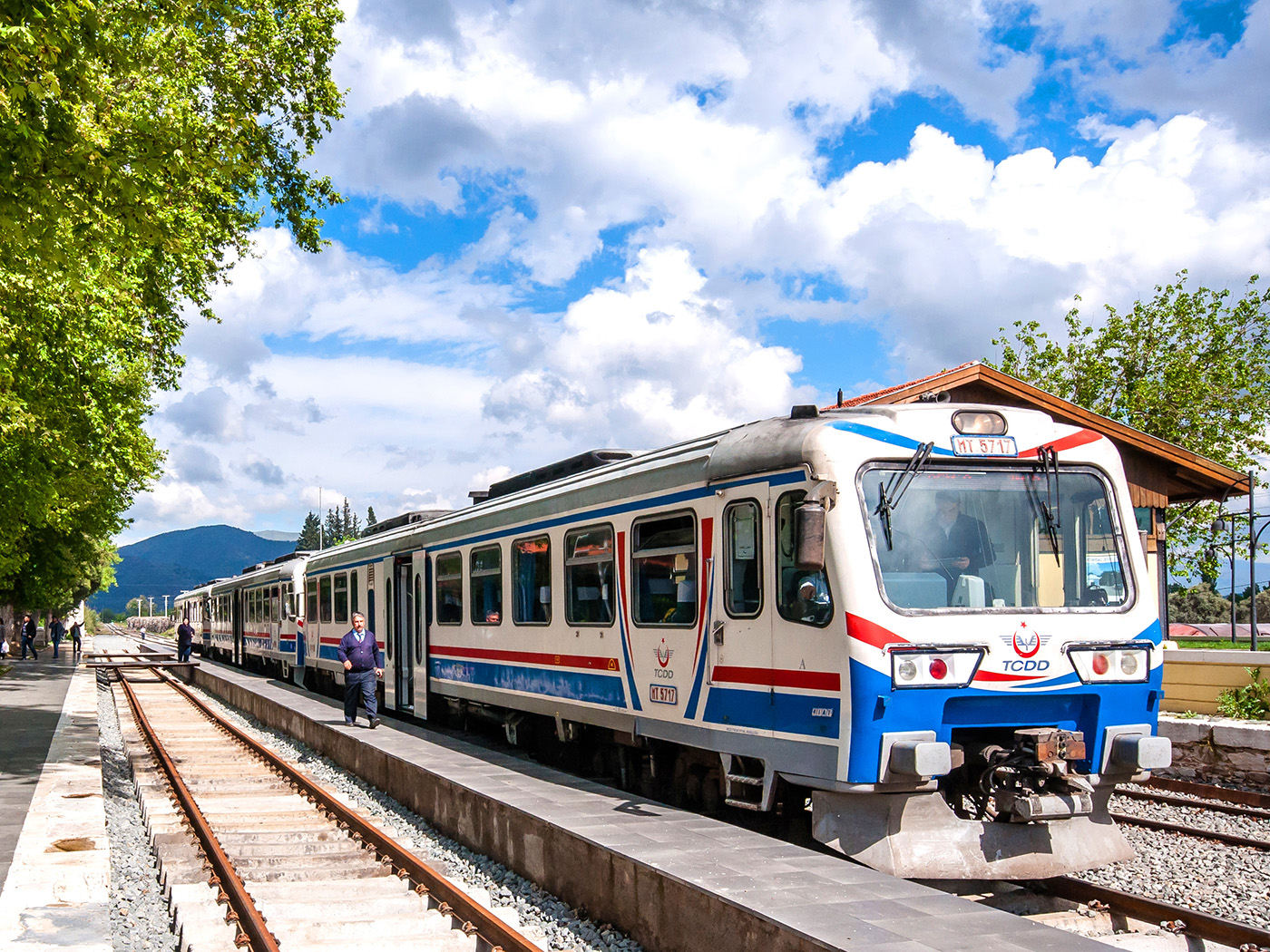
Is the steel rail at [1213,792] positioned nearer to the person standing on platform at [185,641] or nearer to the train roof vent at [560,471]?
the train roof vent at [560,471]

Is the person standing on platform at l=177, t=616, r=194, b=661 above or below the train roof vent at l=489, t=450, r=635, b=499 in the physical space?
below

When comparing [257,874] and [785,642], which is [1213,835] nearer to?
[785,642]

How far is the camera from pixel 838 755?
22.6 feet

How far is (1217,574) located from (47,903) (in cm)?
3270

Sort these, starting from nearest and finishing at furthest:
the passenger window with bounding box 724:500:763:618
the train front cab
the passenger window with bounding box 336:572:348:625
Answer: the train front cab
the passenger window with bounding box 724:500:763:618
the passenger window with bounding box 336:572:348:625

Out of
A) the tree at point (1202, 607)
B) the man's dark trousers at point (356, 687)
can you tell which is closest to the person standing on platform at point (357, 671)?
the man's dark trousers at point (356, 687)

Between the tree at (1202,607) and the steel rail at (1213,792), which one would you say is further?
the tree at (1202,607)

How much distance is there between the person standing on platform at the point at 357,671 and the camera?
48.2ft

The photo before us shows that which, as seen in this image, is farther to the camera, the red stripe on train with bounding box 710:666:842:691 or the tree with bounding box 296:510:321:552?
the tree with bounding box 296:510:321:552

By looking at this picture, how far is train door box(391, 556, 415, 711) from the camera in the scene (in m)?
16.7

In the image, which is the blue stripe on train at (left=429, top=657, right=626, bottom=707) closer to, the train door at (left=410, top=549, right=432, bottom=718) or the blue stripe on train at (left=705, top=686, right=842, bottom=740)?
the train door at (left=410, top=549, right=432, bottom=718)

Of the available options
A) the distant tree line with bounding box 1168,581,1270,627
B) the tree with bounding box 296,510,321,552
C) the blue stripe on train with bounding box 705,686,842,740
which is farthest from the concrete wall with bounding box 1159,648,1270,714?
the tree with bounding box 296,510,321,552

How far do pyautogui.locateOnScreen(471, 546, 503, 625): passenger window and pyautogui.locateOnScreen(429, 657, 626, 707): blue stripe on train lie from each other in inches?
21.1

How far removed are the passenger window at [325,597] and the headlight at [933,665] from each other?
1693cm
